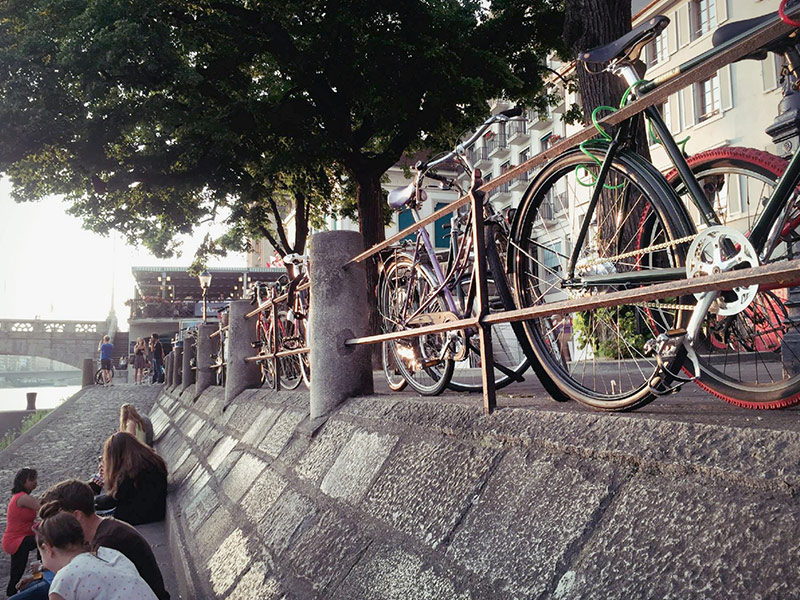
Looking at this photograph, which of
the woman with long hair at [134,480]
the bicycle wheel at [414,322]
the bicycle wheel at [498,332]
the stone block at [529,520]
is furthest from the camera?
the woman with long hair at [134,480]

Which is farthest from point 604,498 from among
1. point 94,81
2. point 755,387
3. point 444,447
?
point 94,81

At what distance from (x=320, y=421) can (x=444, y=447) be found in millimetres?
1683

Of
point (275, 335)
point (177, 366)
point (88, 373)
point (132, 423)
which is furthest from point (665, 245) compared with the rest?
point (88, 373)

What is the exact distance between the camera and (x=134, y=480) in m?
7.14

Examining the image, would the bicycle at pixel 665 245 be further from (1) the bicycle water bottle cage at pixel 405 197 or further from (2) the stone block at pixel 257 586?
(1) the bicycle water bottle cage at pixel 405 197

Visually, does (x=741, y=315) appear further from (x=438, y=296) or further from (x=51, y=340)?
(x=51, y=340)

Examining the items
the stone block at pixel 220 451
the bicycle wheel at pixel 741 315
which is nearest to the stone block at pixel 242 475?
the stone block at pixel 220 451

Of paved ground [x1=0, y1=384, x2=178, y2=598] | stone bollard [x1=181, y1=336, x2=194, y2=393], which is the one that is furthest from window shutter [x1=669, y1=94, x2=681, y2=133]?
paved ground [x1=0, y1=384, x2=178, y2=598]

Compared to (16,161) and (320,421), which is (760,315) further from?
(16,161)

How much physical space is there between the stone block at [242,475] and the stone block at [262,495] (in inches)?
5.8

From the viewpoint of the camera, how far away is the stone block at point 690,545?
1.36 m

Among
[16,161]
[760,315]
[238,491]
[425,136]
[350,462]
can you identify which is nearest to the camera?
[760,315]

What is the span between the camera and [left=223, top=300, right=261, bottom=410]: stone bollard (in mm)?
8242

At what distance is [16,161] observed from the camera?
1367 cm
